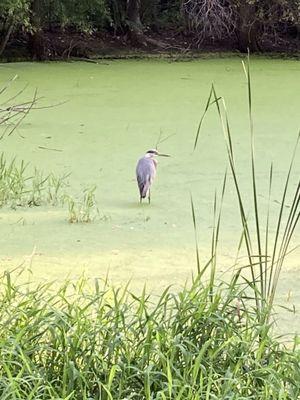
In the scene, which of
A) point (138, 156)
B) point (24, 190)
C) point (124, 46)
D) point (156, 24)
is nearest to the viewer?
point (24, 190)

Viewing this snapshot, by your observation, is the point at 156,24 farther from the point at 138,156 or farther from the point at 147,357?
the point at 147,357

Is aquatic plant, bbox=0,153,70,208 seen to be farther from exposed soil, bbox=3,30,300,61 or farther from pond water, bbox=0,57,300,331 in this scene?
exposed soil, bbox=3,30,300,61

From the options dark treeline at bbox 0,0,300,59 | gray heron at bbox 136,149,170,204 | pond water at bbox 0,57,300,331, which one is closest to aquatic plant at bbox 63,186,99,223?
pond water at bbox 0,57,300,331

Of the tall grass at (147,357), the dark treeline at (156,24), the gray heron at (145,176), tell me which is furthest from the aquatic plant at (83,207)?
the dark treeline at (156,24)

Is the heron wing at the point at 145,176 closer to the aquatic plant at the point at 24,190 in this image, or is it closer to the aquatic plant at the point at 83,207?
the aquatic plant at the point at 83,207

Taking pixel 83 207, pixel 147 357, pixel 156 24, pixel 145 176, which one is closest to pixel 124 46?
pixel 156 24

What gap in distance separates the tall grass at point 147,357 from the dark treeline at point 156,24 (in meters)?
5.84

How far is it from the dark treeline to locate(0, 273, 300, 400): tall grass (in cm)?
584

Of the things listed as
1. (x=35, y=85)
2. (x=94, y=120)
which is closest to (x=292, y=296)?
(x=94, y=120)

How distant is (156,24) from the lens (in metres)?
8.88

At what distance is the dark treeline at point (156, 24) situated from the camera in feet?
24.8

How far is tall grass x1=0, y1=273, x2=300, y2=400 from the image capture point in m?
1.31

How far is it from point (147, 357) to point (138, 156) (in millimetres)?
2428

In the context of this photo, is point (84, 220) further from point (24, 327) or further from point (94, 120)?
point (94, 120)
